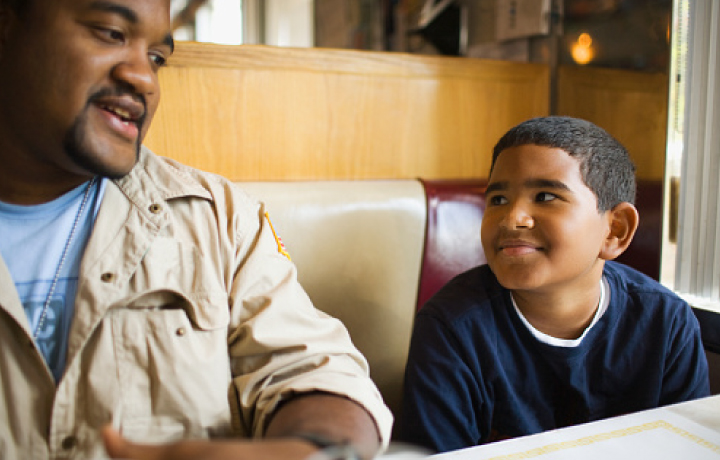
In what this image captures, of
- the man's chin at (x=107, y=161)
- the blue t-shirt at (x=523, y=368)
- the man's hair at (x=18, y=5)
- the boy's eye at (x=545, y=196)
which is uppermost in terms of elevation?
the man's hair at (x=18, y=5)

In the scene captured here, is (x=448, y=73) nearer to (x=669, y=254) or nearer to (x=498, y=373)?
(x=669, y=254)

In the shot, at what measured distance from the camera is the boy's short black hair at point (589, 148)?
1.18 metres

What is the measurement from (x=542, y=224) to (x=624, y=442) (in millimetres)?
420

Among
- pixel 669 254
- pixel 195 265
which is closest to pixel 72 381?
pixel 195 265

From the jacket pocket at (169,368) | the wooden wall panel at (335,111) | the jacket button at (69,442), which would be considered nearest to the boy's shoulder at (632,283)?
the wooden wall panel at (335,111)

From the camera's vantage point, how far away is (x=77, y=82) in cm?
91

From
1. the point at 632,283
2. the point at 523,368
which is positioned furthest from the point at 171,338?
the point at 632,283

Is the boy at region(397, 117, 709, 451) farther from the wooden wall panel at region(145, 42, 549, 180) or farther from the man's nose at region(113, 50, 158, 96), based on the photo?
the man's nose at region(113, 50, 158, 96)

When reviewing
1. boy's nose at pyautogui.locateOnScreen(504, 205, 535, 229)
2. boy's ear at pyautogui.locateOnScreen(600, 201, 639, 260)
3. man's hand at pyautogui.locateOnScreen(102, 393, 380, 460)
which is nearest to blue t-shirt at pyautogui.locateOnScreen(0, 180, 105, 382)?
man's hand at pyautogui.locateOnScreen(102, 393, 380, 460)

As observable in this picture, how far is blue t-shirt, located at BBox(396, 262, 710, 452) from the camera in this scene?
→ 114 centimetres

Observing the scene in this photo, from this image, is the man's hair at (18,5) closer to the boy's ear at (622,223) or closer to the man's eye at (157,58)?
the man's eye at (157,58)

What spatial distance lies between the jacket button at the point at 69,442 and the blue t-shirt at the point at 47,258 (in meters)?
0.08

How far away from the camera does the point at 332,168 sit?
1656mm

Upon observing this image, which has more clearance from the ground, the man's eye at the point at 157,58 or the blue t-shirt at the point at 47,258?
the man's eye at the point at 157,58
